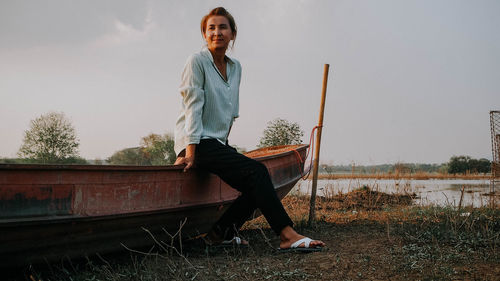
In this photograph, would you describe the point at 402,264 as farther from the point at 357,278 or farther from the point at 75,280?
the point at 75,280

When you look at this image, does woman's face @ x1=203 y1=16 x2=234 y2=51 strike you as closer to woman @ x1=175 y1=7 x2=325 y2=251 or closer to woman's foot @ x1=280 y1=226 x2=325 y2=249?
woman @ x1=175 y1=7 x2=325 y2=251

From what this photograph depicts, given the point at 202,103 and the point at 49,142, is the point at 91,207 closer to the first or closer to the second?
the point at 202,103

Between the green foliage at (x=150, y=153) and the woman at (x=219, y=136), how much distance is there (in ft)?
55.2

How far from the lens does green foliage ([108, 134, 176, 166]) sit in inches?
829

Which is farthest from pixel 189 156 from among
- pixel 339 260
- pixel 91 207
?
pixel 339 260

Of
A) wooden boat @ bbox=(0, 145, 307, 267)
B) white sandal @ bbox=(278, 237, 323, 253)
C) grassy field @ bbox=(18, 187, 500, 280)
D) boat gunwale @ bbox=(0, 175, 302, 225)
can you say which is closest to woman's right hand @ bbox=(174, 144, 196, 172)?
wooden boat @ bbox=(0, 145, 307, 267)

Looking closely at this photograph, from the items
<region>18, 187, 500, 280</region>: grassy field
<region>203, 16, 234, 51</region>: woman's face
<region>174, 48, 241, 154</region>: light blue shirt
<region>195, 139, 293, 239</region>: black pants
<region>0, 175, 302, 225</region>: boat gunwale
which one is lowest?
<region>18, 187, 500, 280</region>: grassy field

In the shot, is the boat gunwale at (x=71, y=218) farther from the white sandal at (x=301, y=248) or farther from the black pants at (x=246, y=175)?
the white sandal at (x=301, y=248)

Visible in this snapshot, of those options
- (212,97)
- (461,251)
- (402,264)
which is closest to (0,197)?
(212,97)

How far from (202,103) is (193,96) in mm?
108

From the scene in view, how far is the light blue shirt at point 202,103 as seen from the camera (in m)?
3.73

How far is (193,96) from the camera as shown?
375 centimetres

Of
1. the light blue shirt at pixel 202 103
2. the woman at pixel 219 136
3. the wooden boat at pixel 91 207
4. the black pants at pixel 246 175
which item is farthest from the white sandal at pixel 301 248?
the light blue shirt at pixel 202 103

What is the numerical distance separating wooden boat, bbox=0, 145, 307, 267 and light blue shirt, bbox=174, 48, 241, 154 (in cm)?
42
